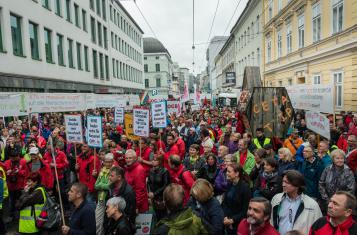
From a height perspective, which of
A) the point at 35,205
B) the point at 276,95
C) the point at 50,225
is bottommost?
the point at 50,225

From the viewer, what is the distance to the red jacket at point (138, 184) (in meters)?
5.10

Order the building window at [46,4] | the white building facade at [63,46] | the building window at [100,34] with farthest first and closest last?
the building window at [100,34] → the building window at [46,4] → the white building facade at [63,46]

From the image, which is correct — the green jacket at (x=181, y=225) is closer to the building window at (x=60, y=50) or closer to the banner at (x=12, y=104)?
the banner at (x=12, y=104)

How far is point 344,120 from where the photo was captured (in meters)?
12.0

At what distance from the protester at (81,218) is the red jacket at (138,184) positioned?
1.30 m

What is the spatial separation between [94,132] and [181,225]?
14.9 ft

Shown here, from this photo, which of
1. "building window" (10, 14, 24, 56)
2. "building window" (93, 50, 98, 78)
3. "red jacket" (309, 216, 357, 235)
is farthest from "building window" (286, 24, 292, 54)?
"red jacket" (309, 216, 357, 235)

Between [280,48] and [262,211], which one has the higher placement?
[280,48]

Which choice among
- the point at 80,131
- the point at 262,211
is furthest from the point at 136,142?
the point at 262,211

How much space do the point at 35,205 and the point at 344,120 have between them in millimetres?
11644

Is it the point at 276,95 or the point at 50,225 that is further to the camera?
the point at 276,95

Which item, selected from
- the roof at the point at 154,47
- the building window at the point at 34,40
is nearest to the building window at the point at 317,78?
the building window at the point at 34,40

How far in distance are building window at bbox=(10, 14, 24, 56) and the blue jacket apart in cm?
1705

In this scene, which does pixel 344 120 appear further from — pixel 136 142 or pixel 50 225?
→ pixel 50 225
